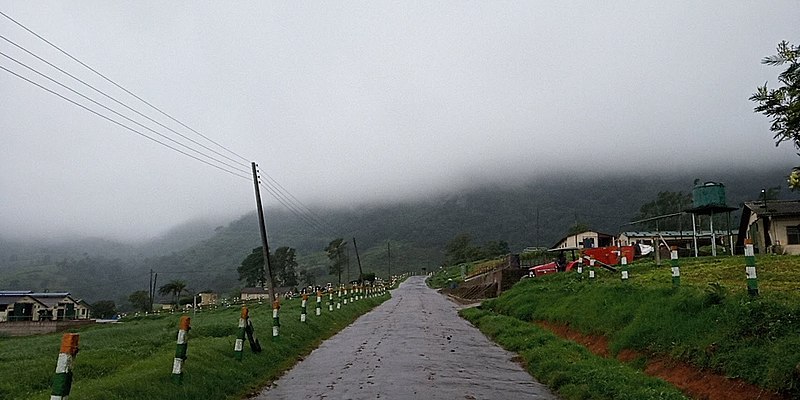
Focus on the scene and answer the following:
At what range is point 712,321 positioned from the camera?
35.8ft

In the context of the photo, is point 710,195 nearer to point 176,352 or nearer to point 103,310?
point 176,352

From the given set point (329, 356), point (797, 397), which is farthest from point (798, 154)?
point (329, 356)

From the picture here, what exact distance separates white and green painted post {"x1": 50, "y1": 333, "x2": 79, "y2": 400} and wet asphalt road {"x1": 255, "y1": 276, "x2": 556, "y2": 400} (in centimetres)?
379

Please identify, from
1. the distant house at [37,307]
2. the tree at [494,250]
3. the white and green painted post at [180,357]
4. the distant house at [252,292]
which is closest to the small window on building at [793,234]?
the white and green painted post at [180,357]

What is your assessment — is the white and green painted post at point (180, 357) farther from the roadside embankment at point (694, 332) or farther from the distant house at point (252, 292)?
the distant house at point (252, 292)

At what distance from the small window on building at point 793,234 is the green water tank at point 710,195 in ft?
22.1

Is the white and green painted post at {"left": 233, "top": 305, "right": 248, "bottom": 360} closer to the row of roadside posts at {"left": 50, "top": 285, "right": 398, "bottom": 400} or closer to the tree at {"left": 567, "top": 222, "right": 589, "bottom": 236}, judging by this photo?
the row of roadside posts at {"left": 50, "top": 285, "right": 398, "bottom": 400}

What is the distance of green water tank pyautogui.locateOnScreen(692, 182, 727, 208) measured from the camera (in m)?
39.0

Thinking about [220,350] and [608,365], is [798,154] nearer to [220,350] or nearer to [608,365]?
[608,365]

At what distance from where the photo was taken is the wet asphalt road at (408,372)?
9.91 meters

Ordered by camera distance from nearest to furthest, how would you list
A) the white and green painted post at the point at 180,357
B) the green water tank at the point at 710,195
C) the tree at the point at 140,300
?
1. the white and green painted post at the point at 180,357
2. the green water tank at the point at 710,195
3. the tree at the point at 140,300

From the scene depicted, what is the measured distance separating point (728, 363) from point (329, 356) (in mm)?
8861

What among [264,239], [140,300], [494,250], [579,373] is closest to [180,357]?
[579,373]

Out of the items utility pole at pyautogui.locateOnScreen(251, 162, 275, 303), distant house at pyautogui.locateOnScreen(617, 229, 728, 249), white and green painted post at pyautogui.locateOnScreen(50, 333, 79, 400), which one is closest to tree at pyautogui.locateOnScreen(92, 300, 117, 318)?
distant house at pyautogui.locateOnScreen(617, 229, 728, 249)
